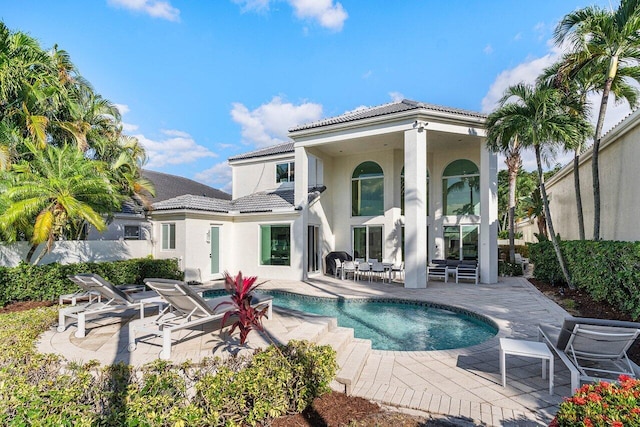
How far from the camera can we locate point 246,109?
29.9 metres

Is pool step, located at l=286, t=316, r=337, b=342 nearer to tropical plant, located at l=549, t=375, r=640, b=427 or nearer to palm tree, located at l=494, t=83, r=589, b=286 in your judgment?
tropical plant, located at l=549, t=375, r=640, b=427

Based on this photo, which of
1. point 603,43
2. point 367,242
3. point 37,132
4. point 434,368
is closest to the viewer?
point 434,368

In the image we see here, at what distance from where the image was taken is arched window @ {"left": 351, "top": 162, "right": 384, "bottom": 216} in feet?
62.7

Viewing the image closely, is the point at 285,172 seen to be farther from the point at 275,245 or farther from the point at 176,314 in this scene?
the point at 176,314

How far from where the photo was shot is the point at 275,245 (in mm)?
17359

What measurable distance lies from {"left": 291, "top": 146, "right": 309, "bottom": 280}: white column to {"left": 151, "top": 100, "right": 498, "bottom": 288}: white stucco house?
51mm

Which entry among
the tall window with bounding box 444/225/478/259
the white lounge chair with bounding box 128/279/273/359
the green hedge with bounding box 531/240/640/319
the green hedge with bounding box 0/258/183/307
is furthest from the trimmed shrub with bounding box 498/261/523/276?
the green hedge with bounding box 0/258/183/307

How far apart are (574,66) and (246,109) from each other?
24.3 m

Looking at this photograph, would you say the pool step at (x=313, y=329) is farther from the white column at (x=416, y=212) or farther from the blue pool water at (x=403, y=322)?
the white column at (x=416, y=212)

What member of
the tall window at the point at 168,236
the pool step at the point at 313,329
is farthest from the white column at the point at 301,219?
the pool step at the point at 313,329

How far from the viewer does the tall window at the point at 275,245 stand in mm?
17094

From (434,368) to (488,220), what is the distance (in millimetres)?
11948

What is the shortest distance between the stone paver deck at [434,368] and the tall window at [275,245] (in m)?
8.70

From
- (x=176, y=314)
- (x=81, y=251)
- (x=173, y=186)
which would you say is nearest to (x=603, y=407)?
(x=176, y=314)
